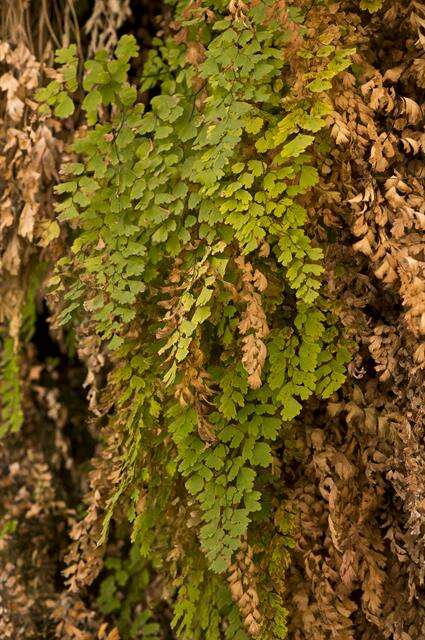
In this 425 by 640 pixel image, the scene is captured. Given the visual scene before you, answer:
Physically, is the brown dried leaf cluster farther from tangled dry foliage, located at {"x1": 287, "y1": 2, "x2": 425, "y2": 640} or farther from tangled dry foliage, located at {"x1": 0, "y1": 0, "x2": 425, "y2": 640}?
tangled dry foliage, located at {"x1": 287, "y1": 2, "x2": 425, "y2": 640}

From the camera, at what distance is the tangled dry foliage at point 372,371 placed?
1.27 m

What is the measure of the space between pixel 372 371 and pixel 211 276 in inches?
15.0

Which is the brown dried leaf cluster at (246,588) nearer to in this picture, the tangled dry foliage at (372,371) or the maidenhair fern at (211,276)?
the maidenhair fern at (211,276)

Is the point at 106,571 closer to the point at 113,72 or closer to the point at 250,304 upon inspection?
the point at 250,304

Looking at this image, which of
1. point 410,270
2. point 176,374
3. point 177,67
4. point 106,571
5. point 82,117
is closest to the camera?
point 410,270

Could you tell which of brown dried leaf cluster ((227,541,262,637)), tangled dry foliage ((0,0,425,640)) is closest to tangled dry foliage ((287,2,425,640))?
tangled dry foliage ((0,0,425,640))

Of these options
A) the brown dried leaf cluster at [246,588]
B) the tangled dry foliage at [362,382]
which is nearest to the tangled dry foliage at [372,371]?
the tangled dry foliage at [362,382]

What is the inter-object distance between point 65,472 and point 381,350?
125 cm

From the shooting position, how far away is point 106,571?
2.16 m

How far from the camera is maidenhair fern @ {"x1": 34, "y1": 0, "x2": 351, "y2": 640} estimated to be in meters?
1.26

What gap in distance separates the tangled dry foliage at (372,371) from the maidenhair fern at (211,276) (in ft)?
0.22

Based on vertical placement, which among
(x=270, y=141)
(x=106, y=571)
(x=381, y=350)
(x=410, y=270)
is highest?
(x=270, y=141)

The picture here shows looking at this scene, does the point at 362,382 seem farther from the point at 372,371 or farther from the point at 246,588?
the point at 246,588

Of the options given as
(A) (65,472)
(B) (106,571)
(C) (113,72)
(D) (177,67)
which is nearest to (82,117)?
(D) (177,67)
